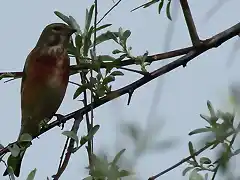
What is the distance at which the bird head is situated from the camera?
434 centimetres

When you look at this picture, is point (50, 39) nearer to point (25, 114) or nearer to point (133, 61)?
point (25, 114)

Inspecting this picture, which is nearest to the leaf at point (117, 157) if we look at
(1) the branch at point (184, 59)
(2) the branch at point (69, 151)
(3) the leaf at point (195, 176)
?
(3) the leaf at point (195, 176)

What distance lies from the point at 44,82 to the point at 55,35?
54cm

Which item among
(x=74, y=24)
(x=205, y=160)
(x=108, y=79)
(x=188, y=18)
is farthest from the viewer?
(x=74, y=24)

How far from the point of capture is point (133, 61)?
2.45 meters

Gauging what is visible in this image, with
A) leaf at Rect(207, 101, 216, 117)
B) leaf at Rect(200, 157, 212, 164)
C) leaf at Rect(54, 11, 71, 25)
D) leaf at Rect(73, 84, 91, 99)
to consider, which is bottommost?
leaf at Rect(200, 157, 212, 164)

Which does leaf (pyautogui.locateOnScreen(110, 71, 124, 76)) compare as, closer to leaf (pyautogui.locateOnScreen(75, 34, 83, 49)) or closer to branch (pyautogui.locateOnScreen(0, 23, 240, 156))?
branch (pyautogui.locateOnScreen(0, 23, 240, 156))

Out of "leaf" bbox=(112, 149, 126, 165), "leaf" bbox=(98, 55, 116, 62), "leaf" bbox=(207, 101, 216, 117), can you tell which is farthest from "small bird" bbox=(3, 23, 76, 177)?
→ "leaf" bbox=(112, 149, 126, 165)

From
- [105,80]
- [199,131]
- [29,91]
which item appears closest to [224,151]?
[199,131]

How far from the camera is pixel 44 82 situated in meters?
4.07

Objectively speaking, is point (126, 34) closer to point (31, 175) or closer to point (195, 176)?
point (31, 175)

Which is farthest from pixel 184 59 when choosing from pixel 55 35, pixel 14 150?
pixel 55 35

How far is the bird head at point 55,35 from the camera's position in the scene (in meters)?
4.34

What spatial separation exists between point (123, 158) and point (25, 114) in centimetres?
308
